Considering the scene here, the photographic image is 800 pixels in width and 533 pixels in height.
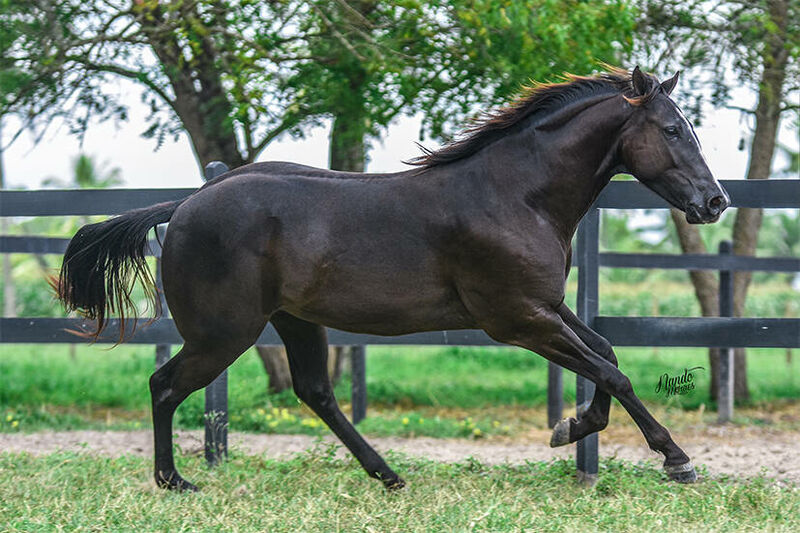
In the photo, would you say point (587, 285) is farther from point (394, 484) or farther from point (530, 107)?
point (394, 484)

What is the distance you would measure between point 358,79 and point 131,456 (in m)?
3.57

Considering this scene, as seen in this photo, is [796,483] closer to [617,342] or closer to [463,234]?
[617,342]

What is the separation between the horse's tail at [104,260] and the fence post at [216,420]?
2.40 ft

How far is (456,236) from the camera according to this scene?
3840 mm

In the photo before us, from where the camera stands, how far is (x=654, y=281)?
26953mm

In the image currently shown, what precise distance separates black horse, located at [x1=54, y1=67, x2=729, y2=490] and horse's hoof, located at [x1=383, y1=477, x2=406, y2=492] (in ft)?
2.55

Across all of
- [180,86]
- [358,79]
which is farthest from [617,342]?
[180,86]

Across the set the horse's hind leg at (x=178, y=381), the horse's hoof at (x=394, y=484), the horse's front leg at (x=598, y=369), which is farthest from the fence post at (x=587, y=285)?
the horse's hind leg at (x=178, y=381)

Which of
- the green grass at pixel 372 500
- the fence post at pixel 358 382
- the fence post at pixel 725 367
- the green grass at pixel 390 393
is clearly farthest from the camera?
the fence post at pixel 725 367

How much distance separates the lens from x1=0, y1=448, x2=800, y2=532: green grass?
11.6 feet

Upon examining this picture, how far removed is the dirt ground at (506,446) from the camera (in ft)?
17.2

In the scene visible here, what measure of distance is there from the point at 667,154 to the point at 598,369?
97 cm

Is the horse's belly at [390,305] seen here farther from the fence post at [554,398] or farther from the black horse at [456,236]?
the fence post at [554,398]

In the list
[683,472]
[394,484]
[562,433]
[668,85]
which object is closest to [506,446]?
[394,484]
